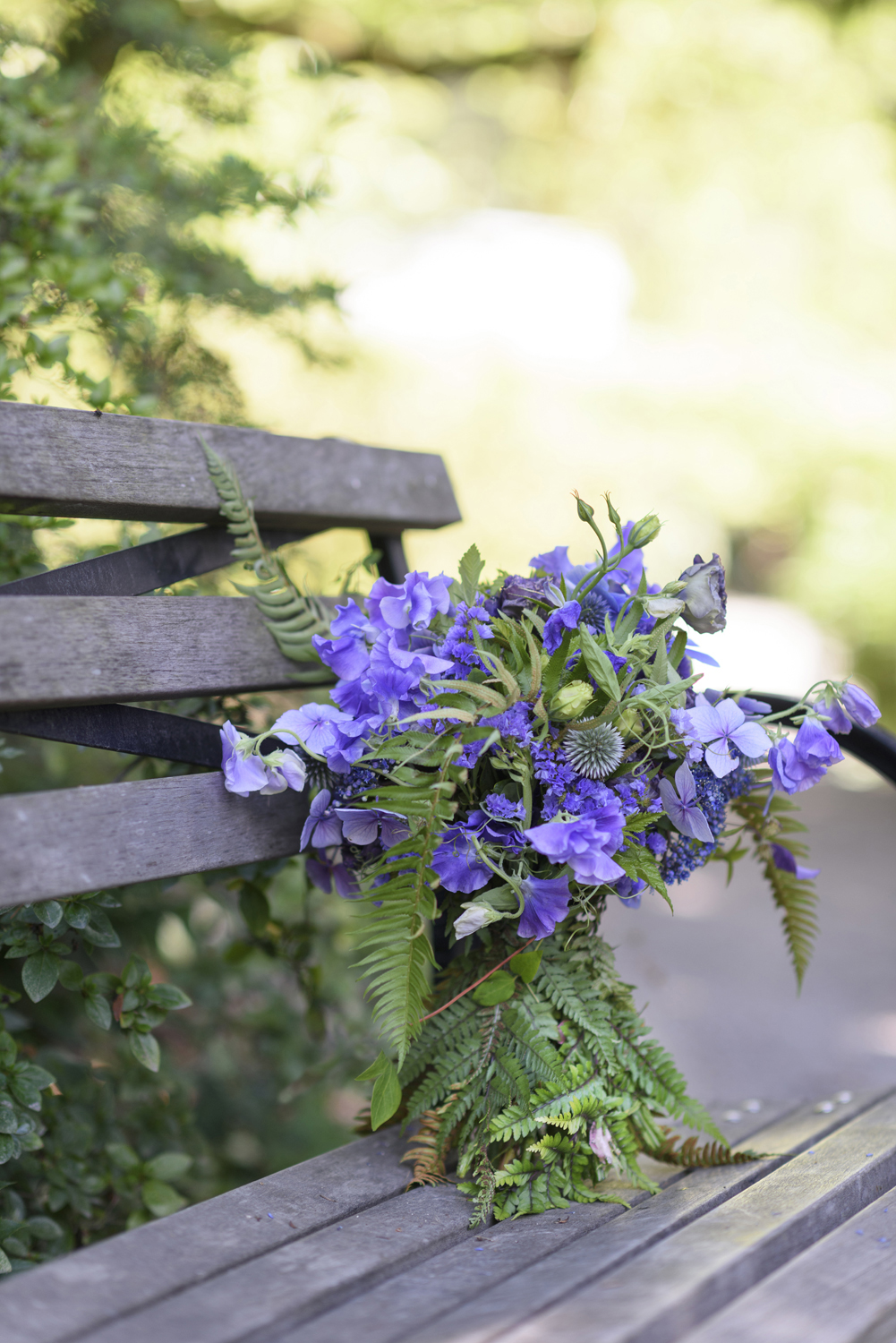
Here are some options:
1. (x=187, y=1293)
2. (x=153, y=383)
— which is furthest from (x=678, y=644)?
(x=153, y=383)

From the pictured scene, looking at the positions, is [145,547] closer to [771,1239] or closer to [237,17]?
[771,1239]

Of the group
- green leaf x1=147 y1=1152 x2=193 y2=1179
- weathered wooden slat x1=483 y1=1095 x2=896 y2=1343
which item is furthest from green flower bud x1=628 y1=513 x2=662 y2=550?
green leaf x1=147 y1=1152 x2=193 y2=1179

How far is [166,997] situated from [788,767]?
73 cm

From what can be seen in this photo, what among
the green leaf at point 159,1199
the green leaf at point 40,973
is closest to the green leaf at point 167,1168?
the green leaf at point 159,1199

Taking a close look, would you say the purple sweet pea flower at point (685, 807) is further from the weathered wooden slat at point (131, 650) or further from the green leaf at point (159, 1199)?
the green leaf at point (159, 1199)

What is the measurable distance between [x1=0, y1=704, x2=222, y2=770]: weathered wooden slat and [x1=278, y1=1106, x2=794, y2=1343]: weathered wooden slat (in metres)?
0.55

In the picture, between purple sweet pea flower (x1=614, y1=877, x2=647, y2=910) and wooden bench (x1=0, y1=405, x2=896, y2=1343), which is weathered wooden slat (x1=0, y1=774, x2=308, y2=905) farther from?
purple sweet pea flower (x1=614, y1=877, x2=647, y2=910)

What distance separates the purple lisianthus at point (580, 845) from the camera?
2.65 ft

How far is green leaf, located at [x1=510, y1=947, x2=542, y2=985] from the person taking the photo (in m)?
0.93

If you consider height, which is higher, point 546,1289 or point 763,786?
point 763,786

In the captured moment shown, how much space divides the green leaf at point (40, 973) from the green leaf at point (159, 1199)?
0.42 m

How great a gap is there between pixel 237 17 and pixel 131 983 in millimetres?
3923

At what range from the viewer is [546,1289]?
72 cm

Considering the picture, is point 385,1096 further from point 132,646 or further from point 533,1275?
point 132,646
